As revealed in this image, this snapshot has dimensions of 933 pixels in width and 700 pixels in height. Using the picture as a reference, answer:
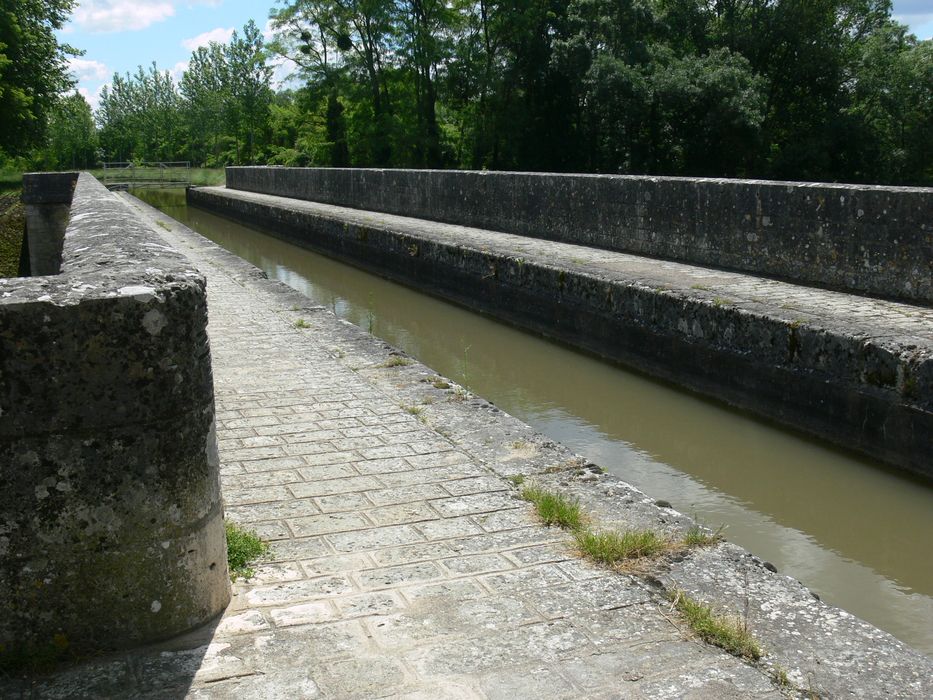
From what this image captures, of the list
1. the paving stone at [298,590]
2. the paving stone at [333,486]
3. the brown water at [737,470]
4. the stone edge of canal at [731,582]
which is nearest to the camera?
the stone edge of canal at [731,582]

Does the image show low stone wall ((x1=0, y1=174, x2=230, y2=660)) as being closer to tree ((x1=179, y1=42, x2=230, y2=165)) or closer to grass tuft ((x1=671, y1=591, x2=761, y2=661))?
grass tuft ((x1=671, y1=591, x2=761, y2=661))

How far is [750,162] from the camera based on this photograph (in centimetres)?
2741

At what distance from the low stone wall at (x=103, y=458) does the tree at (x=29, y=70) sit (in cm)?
2604

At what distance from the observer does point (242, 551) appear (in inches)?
120

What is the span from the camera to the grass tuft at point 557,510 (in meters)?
3.35

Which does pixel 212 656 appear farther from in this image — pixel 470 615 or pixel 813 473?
pixel 813 473

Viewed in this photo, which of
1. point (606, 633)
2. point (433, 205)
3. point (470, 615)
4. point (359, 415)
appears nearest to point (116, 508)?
point (470, 615)

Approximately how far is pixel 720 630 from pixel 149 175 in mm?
60842

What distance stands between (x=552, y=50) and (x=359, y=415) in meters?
27.5

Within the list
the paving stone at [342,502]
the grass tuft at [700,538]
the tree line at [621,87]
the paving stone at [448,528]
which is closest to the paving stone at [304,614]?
the paving stone at [448,528]

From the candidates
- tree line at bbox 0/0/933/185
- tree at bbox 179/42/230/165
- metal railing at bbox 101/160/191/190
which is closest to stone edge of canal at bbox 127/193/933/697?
tree line at bbox 0/0/933/185

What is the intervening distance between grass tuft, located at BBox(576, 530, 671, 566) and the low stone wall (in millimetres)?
1266

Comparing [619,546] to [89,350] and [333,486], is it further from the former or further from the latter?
[89,350]

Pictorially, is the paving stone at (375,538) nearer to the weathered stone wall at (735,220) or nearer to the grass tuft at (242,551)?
the grass tuft at (242,551)
